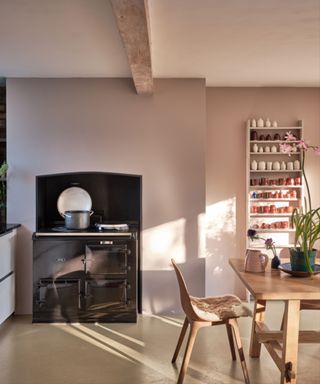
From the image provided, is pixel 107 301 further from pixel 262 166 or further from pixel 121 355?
pixel 262 166

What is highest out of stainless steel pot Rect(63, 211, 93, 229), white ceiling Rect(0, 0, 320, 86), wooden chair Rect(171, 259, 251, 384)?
white ceiling Rect(0, 0, 320, 86)

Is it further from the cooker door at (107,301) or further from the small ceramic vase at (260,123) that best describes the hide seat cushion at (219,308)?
the small ceramic vase at (260,123)

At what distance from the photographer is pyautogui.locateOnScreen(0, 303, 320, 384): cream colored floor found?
279 centimetres

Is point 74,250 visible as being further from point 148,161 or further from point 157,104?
point 157,104

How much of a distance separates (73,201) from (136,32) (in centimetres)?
204

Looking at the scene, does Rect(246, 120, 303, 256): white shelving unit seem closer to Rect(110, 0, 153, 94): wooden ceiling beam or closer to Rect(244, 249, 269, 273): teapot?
Rect(110, 0, 153, 94): wooden ceiling beam

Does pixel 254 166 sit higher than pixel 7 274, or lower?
higher

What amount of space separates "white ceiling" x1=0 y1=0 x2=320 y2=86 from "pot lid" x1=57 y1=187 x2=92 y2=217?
3.73ft

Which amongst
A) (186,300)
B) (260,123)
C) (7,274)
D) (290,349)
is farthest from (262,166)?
(7,274)

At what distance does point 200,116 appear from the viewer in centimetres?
412

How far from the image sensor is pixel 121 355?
3152 mm

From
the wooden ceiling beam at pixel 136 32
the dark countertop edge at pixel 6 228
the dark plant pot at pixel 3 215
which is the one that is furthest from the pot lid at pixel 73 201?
the wooden ceiling beam at pixel 136 32

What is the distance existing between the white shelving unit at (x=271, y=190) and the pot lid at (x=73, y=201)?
5.72 ft

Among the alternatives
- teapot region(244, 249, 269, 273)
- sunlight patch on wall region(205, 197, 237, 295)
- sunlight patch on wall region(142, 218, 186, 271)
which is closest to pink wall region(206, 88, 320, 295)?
sunlight patch on wall region(205, 197, 237, 295)
